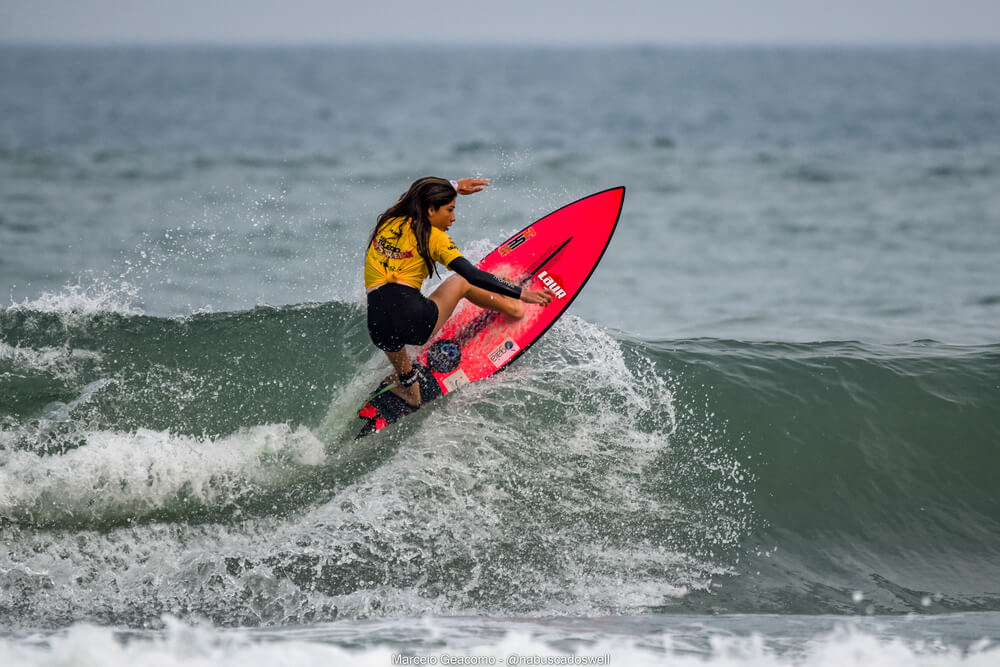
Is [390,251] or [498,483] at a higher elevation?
[390,251]

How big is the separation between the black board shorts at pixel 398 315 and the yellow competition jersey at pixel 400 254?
0.07 m

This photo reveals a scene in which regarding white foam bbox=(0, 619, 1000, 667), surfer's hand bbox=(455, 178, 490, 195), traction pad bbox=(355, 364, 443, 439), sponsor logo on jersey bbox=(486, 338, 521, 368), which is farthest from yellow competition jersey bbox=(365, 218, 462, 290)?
white foam bbox=(0, 619, 1000, 667)

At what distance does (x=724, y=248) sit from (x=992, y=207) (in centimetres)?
709

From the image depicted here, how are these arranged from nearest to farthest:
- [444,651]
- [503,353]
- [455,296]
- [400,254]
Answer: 1. [444,651]
2. [400,254]
3. [455,296]
4. [503,353]

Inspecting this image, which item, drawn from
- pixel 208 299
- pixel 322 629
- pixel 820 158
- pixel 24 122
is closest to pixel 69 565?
pixel 322 629

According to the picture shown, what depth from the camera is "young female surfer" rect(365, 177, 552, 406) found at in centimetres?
600

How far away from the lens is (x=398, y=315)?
620 centimetres

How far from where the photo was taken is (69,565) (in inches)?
220

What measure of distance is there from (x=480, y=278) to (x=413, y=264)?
48 centimetres

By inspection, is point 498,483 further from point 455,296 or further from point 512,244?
point 512,244

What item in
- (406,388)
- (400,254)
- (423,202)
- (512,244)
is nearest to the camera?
(423,202)

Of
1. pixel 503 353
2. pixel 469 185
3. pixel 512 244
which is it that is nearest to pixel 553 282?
pixel 512 244

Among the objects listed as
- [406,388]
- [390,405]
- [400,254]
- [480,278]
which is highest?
[400,254]

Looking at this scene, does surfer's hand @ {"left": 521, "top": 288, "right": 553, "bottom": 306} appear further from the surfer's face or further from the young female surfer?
the surfer's face
